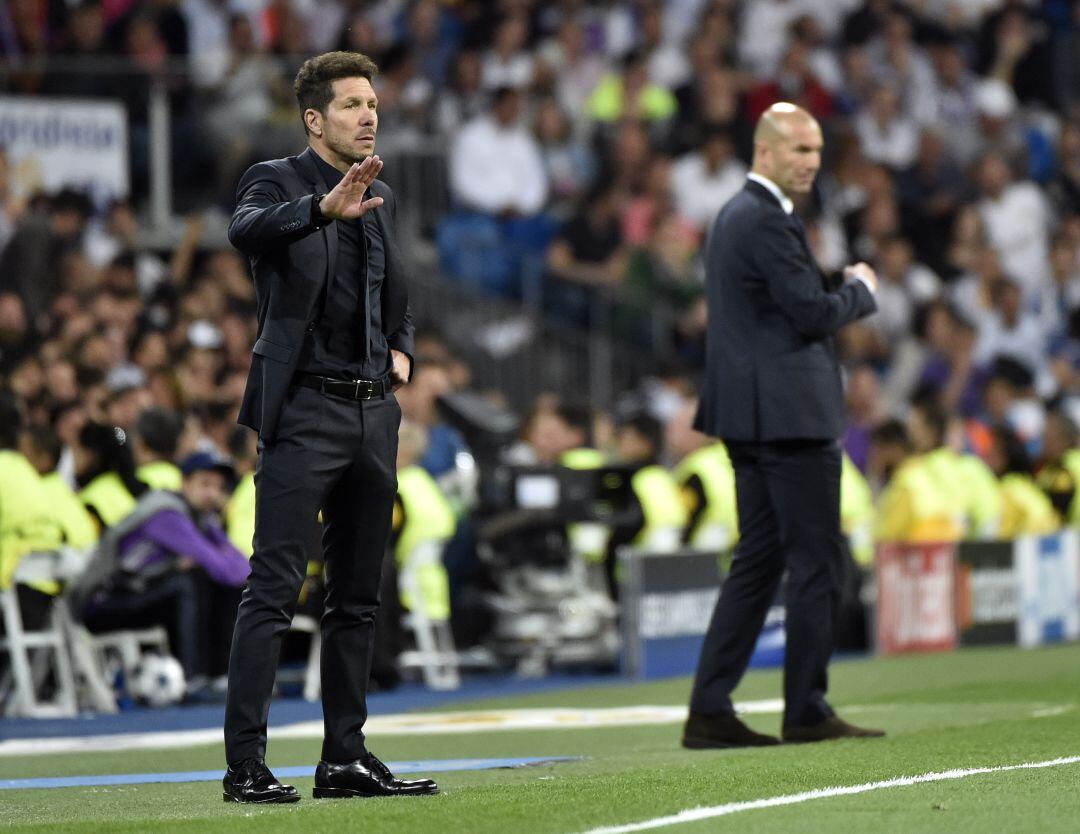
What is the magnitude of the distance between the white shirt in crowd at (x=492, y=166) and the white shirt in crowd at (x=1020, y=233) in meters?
5.21

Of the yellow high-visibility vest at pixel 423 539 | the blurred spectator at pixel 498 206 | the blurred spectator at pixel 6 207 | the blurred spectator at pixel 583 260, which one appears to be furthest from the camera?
the blurred spectator at pixel 583 260

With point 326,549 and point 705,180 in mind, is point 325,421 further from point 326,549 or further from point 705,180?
point 705,180

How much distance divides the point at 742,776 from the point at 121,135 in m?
12.2

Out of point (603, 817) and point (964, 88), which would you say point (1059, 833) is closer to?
point (603, 817)

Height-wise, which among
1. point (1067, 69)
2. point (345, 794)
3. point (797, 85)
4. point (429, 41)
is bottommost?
point (345, 794)

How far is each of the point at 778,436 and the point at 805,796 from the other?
2427 millimetres

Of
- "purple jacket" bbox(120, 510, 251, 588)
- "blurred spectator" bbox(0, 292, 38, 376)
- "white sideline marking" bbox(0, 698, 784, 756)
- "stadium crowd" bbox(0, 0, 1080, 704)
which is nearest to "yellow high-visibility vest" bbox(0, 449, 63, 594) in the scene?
"stadium crowd" bbox(0, 0, 1080, 704)

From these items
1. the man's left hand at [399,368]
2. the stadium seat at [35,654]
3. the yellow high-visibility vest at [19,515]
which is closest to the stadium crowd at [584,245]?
the yellow high-visibility vest at [19,515]

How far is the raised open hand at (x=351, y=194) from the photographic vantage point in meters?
6.82

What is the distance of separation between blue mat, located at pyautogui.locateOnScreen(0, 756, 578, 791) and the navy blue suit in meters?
0.89

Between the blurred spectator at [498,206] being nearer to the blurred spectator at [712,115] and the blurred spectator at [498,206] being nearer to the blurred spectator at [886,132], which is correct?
the blurred spectator at [712,115]

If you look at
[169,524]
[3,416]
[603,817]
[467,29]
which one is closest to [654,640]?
[169,524]

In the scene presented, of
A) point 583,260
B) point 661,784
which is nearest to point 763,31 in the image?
point 583,260

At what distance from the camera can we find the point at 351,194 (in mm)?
6863
